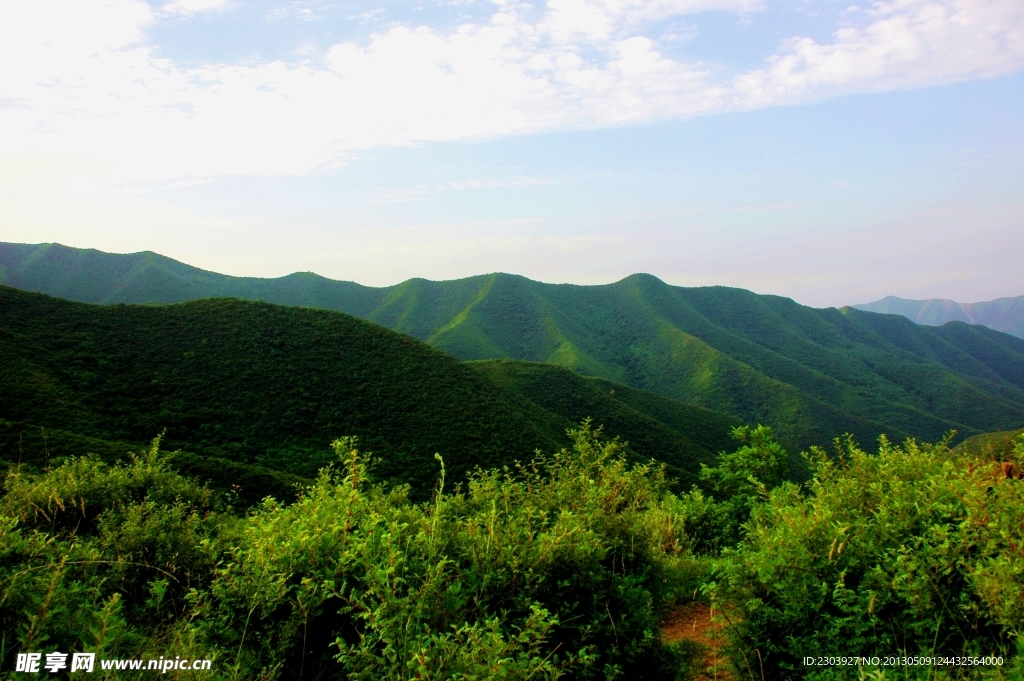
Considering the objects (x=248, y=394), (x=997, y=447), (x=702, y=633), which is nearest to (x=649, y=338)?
(x=248, y=394)

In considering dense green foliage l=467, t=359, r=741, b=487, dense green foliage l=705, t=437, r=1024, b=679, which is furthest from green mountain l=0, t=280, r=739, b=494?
dense green foliage l=705, t=437, r=1024, b=679

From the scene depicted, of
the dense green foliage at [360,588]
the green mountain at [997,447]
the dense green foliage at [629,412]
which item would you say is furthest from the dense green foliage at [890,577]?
the dense green foliage at [629,412]

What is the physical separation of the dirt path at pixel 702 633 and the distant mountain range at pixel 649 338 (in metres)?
86.2

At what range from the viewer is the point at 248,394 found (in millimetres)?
43719

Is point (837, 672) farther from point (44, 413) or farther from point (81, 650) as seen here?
point (44, 413)

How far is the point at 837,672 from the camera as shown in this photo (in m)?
5.64

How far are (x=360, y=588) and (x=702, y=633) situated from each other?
516cm

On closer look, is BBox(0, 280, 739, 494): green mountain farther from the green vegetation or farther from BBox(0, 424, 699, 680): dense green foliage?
the green vegetation

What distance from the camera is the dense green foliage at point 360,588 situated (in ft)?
14.4

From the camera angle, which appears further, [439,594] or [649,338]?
[649,338]

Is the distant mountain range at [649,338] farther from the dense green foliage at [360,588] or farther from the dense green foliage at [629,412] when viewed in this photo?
the dense green foliage at [360,588]

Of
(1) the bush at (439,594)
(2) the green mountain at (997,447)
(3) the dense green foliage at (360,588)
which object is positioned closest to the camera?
(3) the dense green foliage at (360,588)

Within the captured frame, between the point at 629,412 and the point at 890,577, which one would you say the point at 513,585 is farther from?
the point at 629,412

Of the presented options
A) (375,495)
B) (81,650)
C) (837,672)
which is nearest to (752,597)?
(837,672)
